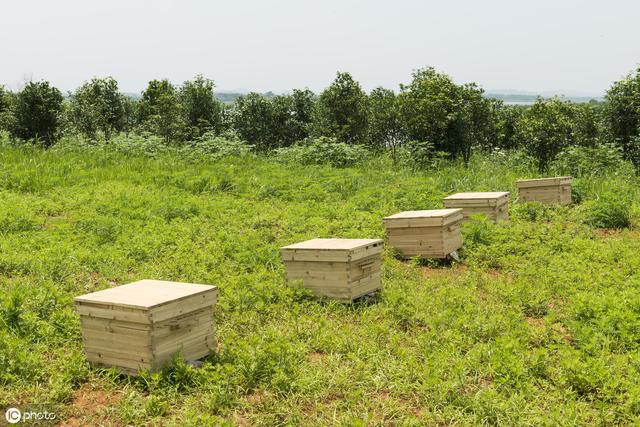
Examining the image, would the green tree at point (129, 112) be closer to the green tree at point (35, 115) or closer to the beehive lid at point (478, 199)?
the green tree at point (35, 115)

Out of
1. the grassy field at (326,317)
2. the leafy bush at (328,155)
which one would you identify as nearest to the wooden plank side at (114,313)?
the grassy field at (326,317)

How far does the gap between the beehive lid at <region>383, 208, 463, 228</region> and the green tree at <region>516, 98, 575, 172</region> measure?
8424mm

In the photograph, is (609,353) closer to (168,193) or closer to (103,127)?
(168,193)

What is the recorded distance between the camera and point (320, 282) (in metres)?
6.64

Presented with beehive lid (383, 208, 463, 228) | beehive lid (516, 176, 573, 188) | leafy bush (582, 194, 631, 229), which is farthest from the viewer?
beehive lid (516, 176, 573, 188)

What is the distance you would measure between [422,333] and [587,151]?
12.2 m

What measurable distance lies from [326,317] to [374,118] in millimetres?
16031

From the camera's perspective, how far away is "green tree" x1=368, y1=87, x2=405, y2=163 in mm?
19188

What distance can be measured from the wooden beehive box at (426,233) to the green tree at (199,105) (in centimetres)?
1948

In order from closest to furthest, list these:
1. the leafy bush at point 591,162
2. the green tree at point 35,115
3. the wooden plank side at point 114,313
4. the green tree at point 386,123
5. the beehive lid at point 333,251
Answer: the wooden plank side at point 114,313, the beehive lid at point 333,251, the leafy bush at point 591,162, the green tree at point 386,123, the green tree at point 35,115

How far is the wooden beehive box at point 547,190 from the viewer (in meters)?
11.9

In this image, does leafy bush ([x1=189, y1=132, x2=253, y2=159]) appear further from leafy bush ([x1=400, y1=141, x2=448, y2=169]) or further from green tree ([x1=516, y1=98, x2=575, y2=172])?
green tree ([x1=516, y1=98, x2=575, y2=172])

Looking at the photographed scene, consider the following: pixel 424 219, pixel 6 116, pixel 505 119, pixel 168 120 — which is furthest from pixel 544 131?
pixel 6 116

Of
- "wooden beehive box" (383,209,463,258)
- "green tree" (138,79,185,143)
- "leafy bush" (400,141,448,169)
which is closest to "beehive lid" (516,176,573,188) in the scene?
"wooden beehive box" (383,209,463,258)
